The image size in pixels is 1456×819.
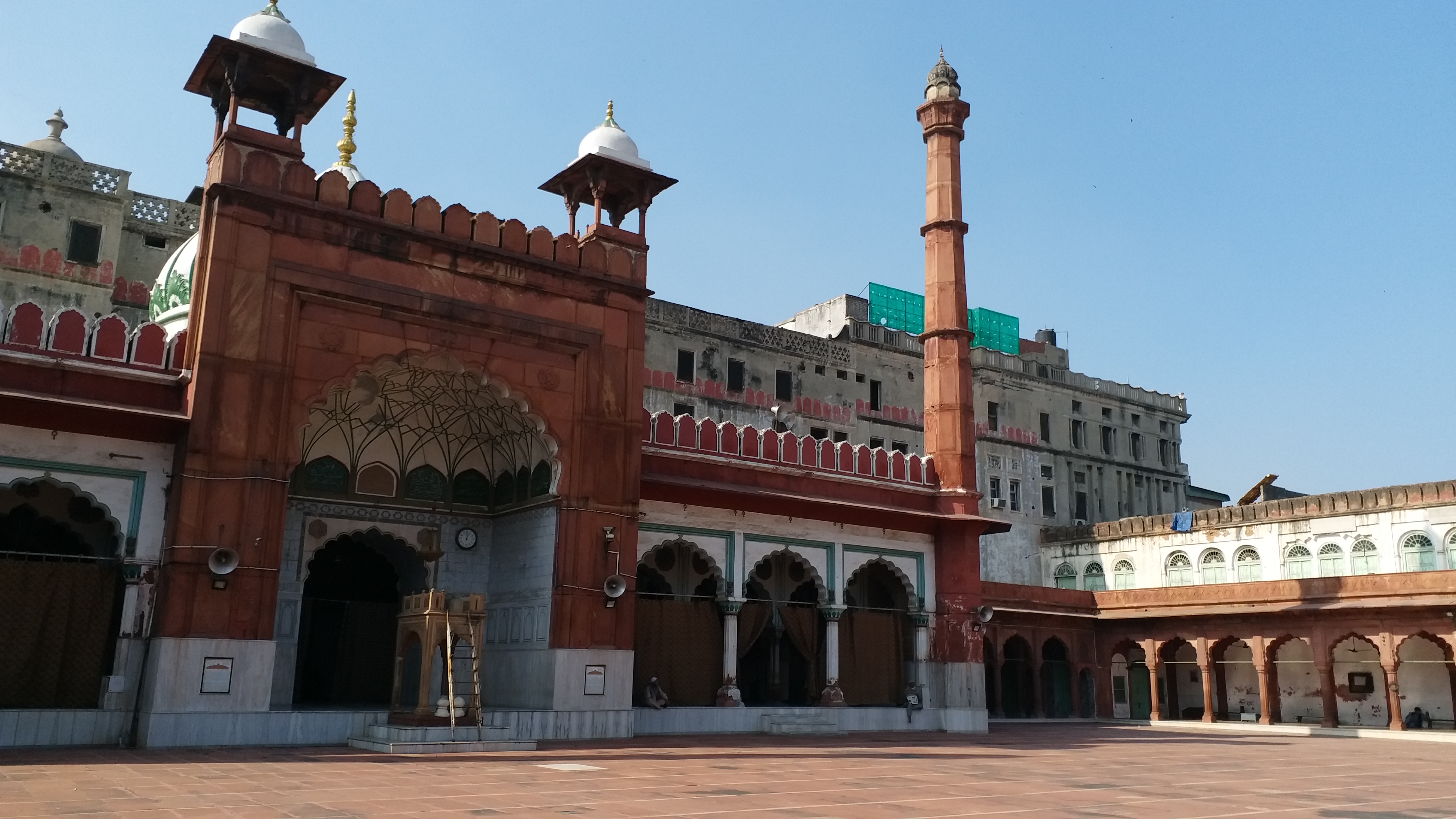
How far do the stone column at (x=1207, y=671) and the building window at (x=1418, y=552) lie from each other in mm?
6351

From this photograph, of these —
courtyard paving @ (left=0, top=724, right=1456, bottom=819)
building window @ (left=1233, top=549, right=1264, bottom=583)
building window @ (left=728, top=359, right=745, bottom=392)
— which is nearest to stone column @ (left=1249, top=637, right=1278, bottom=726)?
building window @ (left=1233, top=549, right=1264, bottom=583)

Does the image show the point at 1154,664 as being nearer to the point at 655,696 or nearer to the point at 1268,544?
the point at 1268,544

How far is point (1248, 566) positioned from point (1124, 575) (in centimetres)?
423

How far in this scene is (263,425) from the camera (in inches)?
540

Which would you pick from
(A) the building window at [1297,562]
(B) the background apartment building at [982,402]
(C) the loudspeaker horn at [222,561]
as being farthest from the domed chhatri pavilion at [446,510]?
(B) the background apartment building at [982,402]

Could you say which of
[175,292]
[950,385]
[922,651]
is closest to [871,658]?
[922,651]

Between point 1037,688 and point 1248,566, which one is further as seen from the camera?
point 1248,566

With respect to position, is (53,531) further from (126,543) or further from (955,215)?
(955,215)

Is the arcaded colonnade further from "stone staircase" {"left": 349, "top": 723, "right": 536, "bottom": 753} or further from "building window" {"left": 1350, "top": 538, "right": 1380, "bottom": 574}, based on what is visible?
"stone staircase" {"left": 349, "top": 723, "right": 536, "bottom": 753}

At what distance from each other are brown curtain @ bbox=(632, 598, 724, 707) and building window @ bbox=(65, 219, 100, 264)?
1445 centimetres

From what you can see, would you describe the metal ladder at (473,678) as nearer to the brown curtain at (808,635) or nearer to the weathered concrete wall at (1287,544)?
the brown curtain at (808,635)

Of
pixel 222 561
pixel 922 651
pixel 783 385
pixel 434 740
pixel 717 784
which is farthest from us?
pixel 783 385

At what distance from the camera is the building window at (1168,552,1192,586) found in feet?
114

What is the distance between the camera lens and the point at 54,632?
1334 cm
